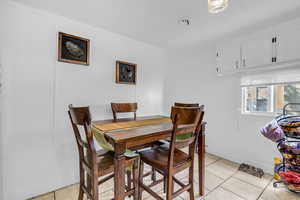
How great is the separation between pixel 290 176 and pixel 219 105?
1.40 meters

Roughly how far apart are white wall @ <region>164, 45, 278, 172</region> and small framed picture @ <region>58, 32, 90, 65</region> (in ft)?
7.08

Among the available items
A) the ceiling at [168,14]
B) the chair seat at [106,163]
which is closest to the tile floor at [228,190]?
the chair seat at [106,163]

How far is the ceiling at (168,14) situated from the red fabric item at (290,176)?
202cm

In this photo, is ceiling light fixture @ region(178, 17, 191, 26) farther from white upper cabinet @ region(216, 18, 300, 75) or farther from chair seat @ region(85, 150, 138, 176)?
chair seat @ region(85, 150, 138, 176)

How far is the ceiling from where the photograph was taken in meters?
1.60

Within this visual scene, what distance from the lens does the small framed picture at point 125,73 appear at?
7.82 feet

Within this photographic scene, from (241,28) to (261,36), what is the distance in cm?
31

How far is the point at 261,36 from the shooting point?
81.8 inches

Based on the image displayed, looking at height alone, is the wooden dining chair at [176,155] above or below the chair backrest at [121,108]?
below

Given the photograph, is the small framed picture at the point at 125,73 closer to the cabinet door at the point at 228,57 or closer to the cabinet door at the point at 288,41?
the cabinet door at the point at 228,57

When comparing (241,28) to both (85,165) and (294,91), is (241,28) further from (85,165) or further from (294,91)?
(85,165)

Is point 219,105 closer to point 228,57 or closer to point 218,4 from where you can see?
point 228,57

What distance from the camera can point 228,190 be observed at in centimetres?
180

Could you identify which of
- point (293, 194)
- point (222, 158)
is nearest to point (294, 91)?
point (293, 194)
